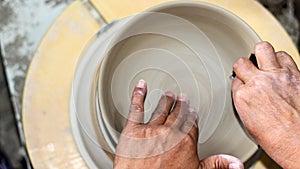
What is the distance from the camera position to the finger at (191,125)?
3.16ft

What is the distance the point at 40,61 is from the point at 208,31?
355 mm

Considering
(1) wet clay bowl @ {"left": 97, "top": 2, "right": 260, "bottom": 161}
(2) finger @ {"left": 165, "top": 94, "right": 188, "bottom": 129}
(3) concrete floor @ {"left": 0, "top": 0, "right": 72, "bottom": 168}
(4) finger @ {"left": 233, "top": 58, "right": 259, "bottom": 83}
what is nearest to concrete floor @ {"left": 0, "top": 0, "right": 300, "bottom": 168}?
(3) concrete floor @ {"left": 0, "top": 0, "right": 72, "bottom": 168}

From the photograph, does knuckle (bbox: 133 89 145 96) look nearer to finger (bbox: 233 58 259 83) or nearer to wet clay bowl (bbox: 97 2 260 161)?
wet clay bowl (bbox: 97 2 260 161)

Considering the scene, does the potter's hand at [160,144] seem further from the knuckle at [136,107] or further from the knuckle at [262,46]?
the knuckle at [262,46]

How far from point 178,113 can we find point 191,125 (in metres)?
0.03

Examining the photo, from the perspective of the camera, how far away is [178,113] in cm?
98

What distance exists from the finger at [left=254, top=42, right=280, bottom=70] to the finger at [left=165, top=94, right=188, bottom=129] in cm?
18

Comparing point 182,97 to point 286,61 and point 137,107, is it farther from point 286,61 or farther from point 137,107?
point 286,61

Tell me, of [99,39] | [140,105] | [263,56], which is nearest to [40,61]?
[99,39]

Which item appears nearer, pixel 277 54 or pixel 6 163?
pixel 277 54

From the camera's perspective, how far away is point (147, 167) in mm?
919

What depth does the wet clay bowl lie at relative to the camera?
3.17 feet

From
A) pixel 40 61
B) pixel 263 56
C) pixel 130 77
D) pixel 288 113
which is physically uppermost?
pixel 40 61

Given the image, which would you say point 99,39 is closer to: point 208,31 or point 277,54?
point 208,31
